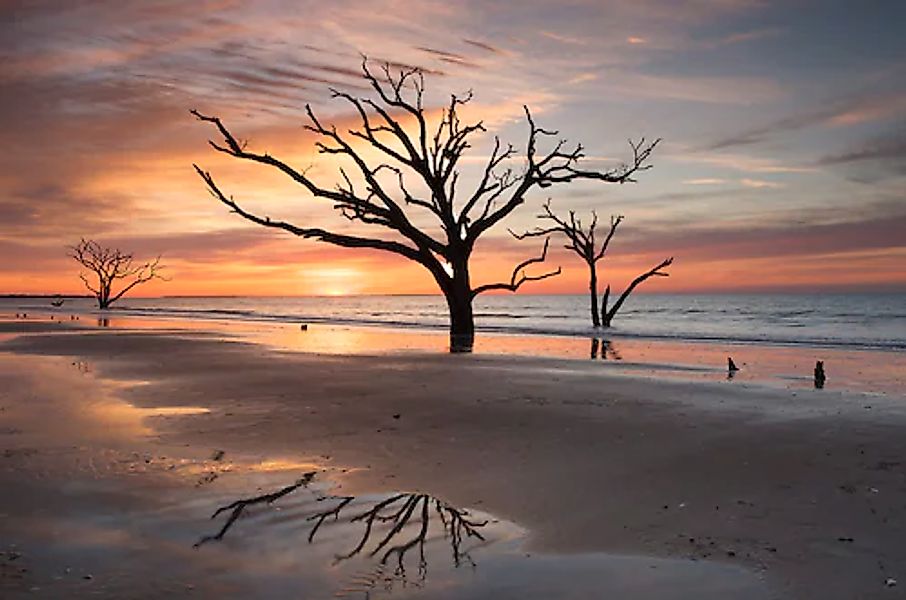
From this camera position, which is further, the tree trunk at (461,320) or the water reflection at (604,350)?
the tree trunk at (461,320)

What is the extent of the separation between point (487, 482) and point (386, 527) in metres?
1.34

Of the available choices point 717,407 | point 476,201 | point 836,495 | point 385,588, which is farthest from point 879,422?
point 476,201

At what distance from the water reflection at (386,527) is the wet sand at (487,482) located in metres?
0.08

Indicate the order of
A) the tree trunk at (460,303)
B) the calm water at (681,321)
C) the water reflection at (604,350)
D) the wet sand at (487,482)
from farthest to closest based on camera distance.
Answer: the calm water at (681,321), the tree trunk at (460,303), the water reflection at (604,350), the wet sand at (487,482)

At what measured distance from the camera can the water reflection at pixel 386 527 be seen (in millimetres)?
3822

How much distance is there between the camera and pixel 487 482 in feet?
18.4

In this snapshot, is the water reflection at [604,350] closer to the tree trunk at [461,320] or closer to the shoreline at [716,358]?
the shoreline at [716,358]

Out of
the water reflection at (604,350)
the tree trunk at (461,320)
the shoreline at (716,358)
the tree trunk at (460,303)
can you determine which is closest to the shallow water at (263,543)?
the shoreline at (716,358)

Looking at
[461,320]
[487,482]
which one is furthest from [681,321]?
[487,482]

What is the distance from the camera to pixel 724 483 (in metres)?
5.52

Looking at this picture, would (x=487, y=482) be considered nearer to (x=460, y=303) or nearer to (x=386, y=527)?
(x=386, y=527)

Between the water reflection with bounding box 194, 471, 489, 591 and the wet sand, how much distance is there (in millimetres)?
83

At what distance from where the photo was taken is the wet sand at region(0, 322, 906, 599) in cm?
369

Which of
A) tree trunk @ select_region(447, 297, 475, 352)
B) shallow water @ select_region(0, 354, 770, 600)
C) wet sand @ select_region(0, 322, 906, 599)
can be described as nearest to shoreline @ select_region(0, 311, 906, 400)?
tree trunk @ select_region(447, 297, 475, 352)
